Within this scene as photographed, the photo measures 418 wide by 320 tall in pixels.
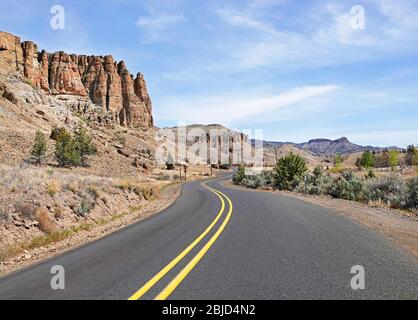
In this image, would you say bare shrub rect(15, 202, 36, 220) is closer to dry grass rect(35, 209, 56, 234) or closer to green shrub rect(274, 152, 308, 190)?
dry grass rect(35, 209, 56, 234)

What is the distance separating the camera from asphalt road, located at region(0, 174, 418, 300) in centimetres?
559

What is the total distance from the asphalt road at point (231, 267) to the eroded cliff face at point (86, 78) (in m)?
104

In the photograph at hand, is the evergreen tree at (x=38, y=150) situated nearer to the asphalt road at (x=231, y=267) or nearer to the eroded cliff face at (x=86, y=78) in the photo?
the asphalt road at (x=231, y=267)

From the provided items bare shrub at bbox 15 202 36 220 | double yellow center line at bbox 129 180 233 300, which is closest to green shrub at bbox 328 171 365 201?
double yellow center line at bbox 129 180 233 300

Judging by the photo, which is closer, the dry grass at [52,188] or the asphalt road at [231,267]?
the asphalt road at [231,267]

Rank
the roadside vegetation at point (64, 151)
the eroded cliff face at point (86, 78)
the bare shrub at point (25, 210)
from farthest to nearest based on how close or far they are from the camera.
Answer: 1. the eroded cliff face at point (86, 78)
2. the roadside vegetation at point (64, 151)
3. the bare shrub at point (25, 210)

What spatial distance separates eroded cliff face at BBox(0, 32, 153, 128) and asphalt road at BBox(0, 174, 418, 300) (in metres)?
104

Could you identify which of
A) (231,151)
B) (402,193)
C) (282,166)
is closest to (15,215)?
(402,193)

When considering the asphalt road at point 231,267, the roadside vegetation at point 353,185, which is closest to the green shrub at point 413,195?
the roadside vegetation at point 353,185

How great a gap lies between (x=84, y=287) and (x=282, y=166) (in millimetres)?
33451

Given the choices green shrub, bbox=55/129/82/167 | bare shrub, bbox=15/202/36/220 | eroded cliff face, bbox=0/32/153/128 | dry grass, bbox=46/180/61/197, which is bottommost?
bare shrub, bbox=15/202/36/220

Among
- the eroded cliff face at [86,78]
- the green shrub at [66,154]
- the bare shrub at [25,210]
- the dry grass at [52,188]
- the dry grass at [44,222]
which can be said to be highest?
the eroded cliff face at [86,78]

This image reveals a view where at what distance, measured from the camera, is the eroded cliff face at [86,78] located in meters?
105

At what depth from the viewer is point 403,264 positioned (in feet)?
22.6
